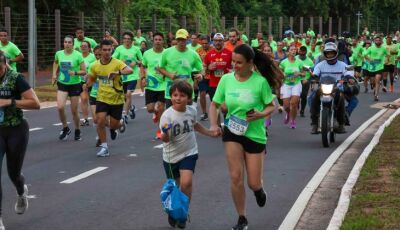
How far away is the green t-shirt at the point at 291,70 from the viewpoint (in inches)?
670

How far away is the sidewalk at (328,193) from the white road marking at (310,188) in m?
0.05

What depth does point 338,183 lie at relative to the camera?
10.3 metres

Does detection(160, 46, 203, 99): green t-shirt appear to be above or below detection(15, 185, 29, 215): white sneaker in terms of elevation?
→ above

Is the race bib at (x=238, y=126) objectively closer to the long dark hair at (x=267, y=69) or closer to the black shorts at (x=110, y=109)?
the long dark hair at (x=267, y=69)

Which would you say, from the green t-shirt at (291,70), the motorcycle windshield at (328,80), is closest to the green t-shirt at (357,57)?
the green t-shirt at (291,70)

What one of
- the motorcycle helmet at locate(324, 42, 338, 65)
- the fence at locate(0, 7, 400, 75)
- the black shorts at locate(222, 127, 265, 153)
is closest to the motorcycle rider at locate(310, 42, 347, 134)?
the motorcycle helmet at locate(324, 42, 338, 65)

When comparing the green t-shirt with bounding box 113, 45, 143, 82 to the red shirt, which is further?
the green t-shirt with bounding box 113, 45, 143, 82

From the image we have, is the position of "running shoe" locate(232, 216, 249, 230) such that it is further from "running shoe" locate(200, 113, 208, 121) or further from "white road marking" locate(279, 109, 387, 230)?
"running shoe" locate(200, 113, 208, 121)

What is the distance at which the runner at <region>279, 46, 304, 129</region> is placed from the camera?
16797 mm

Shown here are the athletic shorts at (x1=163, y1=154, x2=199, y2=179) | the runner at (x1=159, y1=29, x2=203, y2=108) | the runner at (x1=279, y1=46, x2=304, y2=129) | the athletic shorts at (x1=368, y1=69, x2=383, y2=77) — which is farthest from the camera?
the athletic shorts at (x1=368, y1=69, x2=383, y2=77)

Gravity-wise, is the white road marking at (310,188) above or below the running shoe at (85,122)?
below

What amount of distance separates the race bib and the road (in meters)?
0.99

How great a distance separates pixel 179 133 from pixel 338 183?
10.7ft

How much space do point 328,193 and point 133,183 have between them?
2.30 m
